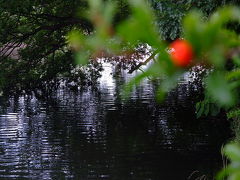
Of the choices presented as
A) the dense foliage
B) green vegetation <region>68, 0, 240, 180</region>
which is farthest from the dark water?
green vegetation <region>68, 0, 240, 180</region>

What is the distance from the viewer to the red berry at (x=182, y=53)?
76cm

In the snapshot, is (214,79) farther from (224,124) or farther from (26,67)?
(26,67)

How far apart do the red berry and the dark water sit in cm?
1091

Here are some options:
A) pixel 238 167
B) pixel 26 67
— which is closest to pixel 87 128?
pixel 26 67

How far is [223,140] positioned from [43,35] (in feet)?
32.3

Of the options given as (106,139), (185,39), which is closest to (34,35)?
(106,139)

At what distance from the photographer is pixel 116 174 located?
39.0 feet

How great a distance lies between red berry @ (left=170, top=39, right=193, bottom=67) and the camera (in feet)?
2.51

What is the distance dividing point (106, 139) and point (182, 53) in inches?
608

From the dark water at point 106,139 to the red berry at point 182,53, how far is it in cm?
1091

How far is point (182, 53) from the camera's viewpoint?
0.77 metres

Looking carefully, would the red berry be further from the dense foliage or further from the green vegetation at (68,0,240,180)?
the dense foliage

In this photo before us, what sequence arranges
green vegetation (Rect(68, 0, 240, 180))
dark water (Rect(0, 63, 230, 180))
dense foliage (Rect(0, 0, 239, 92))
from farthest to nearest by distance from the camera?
dense foliage (Rect(0, 0, 239, 92))
dark water (Rect(0, 63, 230, 180))
green vegetation (Rect(68, 0, 240, 180))

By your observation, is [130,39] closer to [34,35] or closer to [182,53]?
[182,53]
